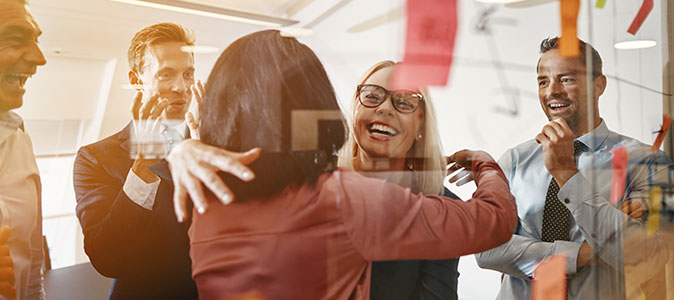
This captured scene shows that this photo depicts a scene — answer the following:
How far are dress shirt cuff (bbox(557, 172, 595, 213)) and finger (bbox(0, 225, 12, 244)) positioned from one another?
124 cm

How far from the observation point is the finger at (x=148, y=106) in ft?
2.77

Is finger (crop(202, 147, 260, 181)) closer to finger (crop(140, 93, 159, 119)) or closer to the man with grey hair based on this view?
finger (crop(140, 93, 159, 119))

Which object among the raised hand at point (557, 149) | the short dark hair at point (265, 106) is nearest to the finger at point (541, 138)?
the raised hand at point (557, 149)

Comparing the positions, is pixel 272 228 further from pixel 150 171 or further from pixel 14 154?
pixel 14 154

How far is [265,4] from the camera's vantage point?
36.7 inches

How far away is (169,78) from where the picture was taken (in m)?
0.86

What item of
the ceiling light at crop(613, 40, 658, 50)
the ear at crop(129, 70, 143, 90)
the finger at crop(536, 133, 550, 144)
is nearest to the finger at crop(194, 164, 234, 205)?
the ear at crop(129, 70, 143, 90)

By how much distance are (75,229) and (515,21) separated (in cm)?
110

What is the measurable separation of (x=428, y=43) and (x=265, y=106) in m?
0.43

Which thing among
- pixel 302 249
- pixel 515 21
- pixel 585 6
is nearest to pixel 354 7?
pixel 515 21

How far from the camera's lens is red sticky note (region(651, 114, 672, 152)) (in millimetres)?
1345

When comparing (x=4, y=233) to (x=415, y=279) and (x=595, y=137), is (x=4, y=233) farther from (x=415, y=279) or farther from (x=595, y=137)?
Result: (x=595, y=137)

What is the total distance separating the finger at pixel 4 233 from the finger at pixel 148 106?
1.09 ft

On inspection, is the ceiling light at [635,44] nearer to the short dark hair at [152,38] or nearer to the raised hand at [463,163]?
the raised hand at [463,163]
